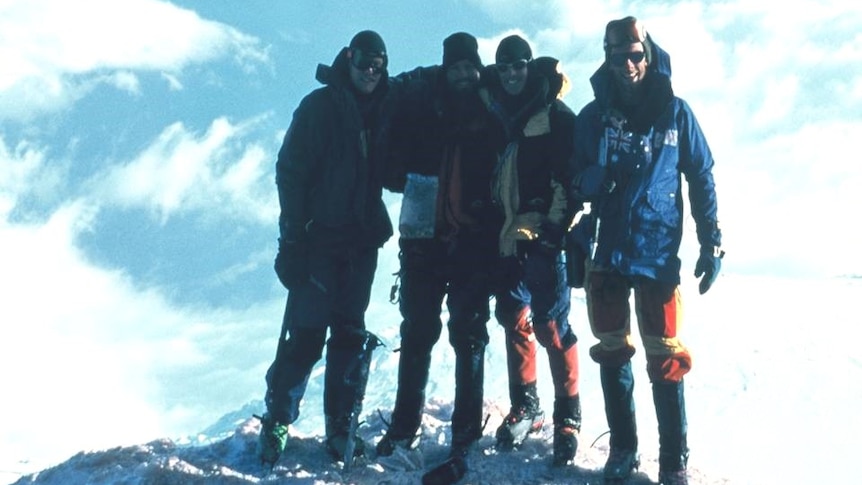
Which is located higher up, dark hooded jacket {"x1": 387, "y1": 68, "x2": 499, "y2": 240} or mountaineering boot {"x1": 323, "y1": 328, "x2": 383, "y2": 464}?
dark hooded jacket {"x1": 387, "y1": 68, "x2": 499, "y2": 240}

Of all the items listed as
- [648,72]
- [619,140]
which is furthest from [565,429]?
[648,72]

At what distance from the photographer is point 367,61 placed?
664 cm

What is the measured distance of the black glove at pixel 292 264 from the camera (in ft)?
21.7

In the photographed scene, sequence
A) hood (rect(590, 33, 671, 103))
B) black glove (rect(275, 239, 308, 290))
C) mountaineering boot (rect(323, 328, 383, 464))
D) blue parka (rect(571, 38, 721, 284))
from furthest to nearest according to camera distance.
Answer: mountaineering boot (rect(323, 328, 383, 464)), black glove (rect(275, 239, 308, 290)), hood (rect(590, 33, 671, 103)), blue parka (rect(571, 38, 721, 284))

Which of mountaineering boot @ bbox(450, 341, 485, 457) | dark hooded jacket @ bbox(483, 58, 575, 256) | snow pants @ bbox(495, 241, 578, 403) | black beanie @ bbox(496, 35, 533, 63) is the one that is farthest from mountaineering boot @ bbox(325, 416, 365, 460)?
black beanie @ bbox(496, 35, 533, 63)

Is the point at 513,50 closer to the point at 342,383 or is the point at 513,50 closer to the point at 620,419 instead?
the point at 620,419

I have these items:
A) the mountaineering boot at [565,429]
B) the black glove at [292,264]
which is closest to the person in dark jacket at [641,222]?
the mountaineering boot at [565,429]

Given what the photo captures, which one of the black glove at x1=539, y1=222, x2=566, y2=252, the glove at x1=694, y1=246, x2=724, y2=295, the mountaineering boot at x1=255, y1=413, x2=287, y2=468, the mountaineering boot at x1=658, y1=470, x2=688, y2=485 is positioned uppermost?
the black glove at x1=539, y1=222, x2=566, y2=252

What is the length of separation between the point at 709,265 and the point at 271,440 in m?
3.52

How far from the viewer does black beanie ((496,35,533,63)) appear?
635 cm

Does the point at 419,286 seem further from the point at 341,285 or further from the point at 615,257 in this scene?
the point at 615,257

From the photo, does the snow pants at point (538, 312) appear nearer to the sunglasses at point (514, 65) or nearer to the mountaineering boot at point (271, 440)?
the sunglasses at point (514, 65)

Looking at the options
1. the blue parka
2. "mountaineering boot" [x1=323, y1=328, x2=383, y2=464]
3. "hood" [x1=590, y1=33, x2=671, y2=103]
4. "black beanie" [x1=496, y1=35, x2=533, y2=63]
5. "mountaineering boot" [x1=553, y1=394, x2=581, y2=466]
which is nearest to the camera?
the blue parka

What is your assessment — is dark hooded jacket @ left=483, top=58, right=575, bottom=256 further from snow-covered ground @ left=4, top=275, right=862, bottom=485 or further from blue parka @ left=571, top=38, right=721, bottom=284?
snow-covered ground @ left=4, top=275, right=862, bottom=485
